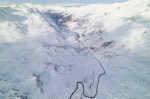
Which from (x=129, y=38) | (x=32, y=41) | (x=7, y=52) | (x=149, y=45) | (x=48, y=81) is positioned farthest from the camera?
(x=129, y=38)

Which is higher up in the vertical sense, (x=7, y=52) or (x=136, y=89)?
(x=7, y=52)

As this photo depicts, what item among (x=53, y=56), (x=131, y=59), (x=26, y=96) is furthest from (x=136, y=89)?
(x=53, y=56)

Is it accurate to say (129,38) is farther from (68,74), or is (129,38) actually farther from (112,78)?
(68,74)

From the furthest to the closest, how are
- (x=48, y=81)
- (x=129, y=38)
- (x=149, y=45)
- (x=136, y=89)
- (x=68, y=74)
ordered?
(x=129, y=38) → (x=149, y=45) → (x=68, y=74) → (x=48, y=81) → (x=136, y=89)

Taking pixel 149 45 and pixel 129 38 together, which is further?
pixel 129 38

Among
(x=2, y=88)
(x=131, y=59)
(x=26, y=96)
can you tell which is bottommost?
(x=26, y=96)

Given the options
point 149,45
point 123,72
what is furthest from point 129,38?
point 123,72

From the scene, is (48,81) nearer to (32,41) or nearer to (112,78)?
(112,78)

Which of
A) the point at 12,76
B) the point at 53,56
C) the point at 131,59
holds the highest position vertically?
the point at 53,56

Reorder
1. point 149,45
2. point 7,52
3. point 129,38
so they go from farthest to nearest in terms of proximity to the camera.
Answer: point 129,38 → point 149,45 → point 7,52
